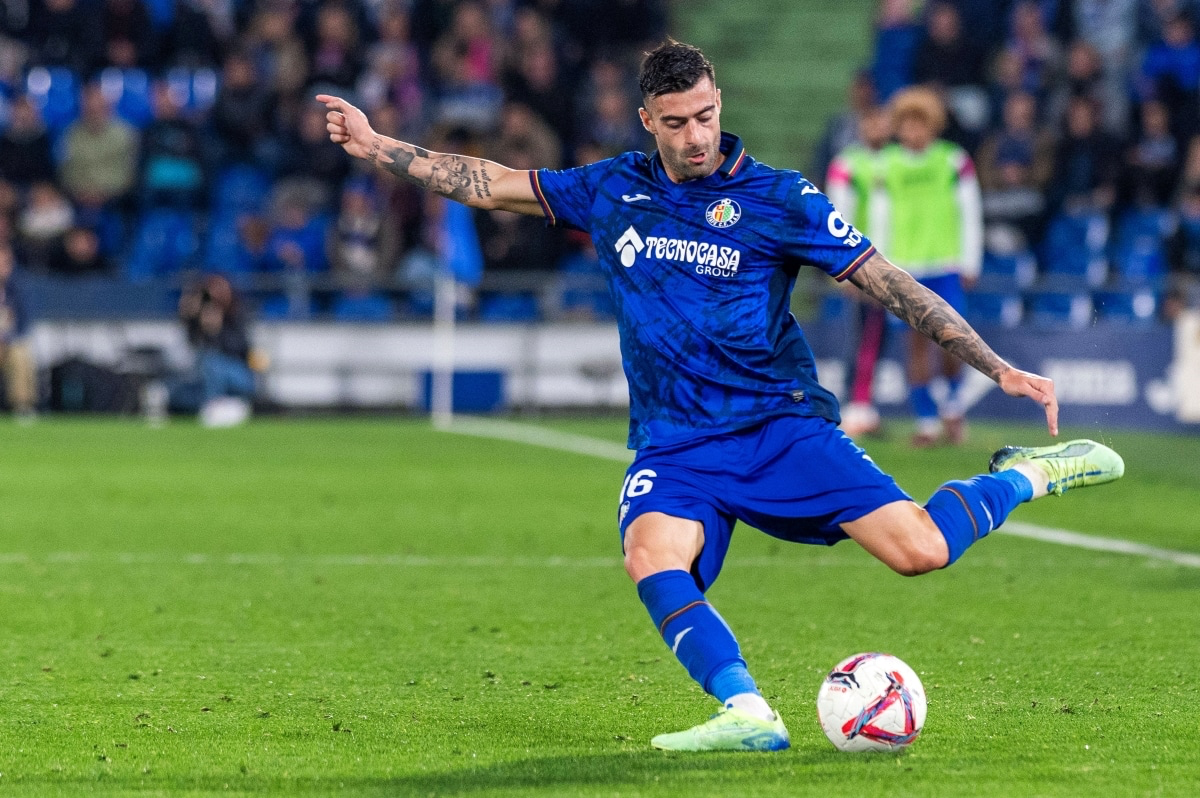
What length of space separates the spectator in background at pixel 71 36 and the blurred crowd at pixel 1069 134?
8.24 metres

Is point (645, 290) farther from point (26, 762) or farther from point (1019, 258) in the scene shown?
point (1019, 258)

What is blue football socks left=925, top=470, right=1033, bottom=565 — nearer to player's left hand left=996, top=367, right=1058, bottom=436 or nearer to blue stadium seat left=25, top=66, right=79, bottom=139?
player's left hand left=996, top=367, right=1058, bottom=436

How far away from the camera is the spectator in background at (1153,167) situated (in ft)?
64.3

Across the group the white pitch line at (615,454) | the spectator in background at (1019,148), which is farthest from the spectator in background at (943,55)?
the white pitch line at (615,454)

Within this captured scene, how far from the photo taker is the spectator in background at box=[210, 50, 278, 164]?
21.0 metres

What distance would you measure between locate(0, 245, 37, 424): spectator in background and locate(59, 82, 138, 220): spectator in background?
1.64 meters

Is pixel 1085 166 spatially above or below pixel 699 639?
above

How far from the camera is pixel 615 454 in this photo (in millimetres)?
14797

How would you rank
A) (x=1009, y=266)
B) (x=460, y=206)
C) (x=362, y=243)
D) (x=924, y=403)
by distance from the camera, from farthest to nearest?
(x=362, y=243) → (x=1009, y=266) → (x=460, y=206) → (x=924, y=403)

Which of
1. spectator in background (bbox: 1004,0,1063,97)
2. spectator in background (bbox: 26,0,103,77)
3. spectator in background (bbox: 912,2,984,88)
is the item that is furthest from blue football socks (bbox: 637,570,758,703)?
spectator in background (bbox: 26,0,103,77)

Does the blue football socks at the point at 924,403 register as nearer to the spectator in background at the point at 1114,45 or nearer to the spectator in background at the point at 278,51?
the spectator in background at the point at 1114,45

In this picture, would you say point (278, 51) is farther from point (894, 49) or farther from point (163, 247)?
point (894, 49)

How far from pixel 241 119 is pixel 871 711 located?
1729 cm

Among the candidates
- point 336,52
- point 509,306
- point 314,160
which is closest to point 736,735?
point 509,306
